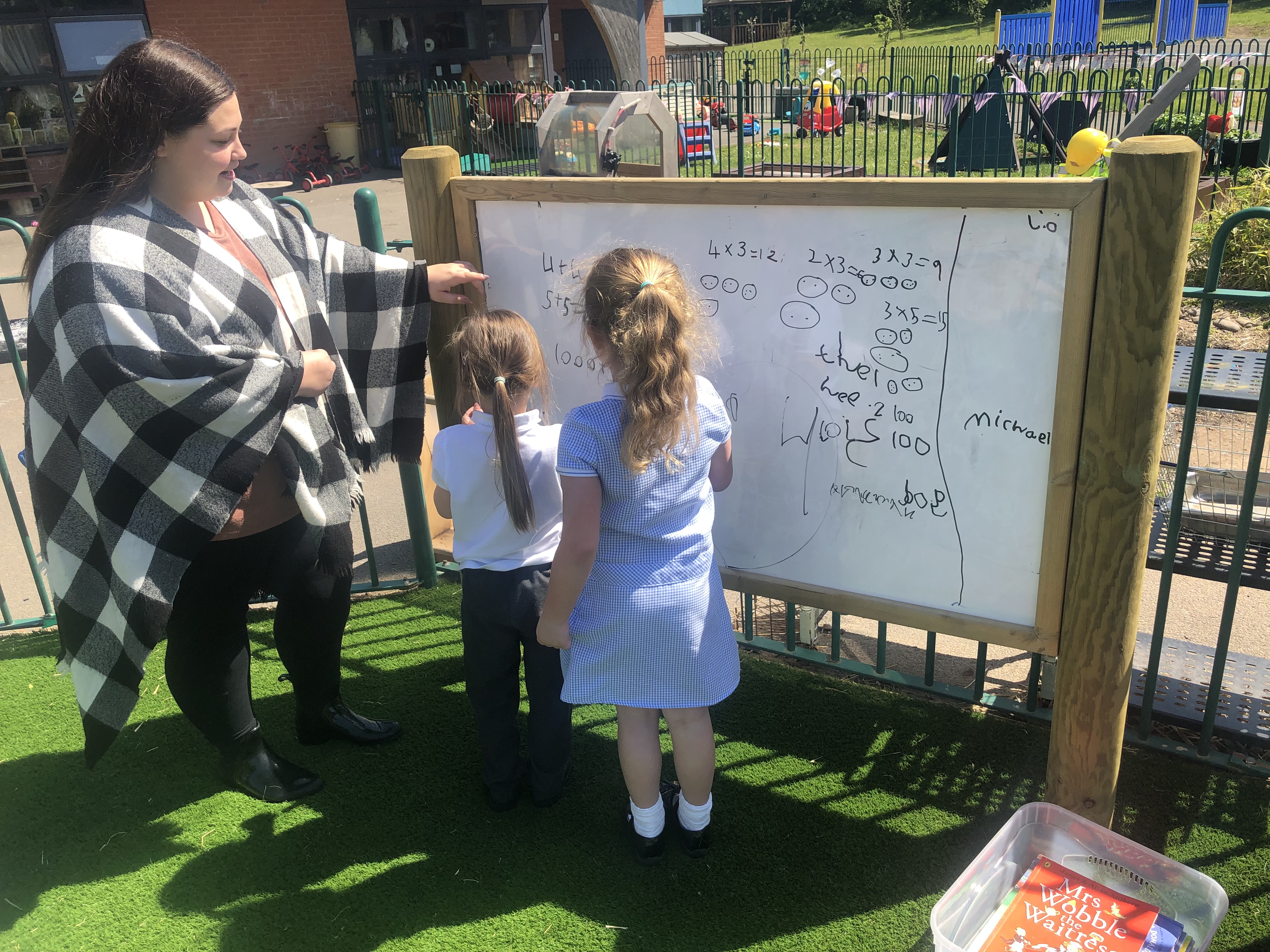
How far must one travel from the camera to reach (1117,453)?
5.76ft

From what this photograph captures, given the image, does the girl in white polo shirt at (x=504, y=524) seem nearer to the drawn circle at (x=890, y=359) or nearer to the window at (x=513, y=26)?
the drawn circle at (x=890, y=359)

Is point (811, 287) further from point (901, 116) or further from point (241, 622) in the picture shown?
point (901, 116)

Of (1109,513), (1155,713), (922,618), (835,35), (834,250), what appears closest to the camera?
(1109,513)

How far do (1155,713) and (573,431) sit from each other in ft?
5.99

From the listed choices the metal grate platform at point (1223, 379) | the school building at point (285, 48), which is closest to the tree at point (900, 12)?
the school building at point (285, 48)

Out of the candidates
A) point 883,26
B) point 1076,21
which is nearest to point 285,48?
point 1076,21

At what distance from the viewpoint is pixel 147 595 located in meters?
2.03

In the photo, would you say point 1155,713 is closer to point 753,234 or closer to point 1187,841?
point 1187,841

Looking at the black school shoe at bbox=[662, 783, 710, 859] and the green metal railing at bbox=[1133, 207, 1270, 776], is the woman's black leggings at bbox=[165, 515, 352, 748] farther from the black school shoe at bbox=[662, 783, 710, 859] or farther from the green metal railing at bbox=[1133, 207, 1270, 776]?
the green metal railing at bbox=[1133, 207, 1270, 776]

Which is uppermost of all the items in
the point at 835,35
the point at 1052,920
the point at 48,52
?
the point at 835,35

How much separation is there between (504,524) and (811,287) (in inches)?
33.9

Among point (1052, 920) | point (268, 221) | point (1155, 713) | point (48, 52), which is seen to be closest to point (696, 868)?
point (1052, 920)

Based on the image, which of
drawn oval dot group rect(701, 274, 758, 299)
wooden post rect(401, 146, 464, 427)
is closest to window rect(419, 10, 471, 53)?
wooden post rect(401, 146, 464, 427)

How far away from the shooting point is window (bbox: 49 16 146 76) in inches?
514
